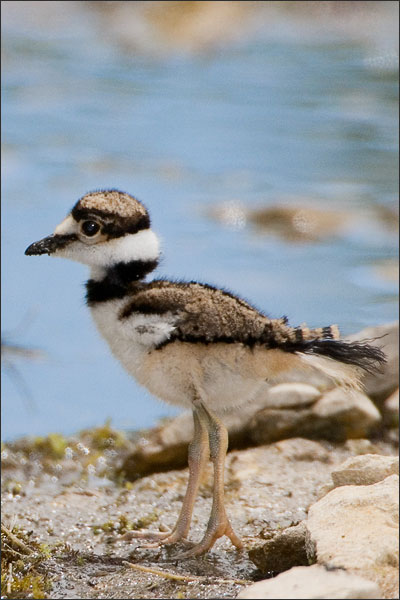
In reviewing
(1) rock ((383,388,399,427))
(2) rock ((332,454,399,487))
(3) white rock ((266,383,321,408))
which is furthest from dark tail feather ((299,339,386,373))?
(1) rock ((383,388,399,427))

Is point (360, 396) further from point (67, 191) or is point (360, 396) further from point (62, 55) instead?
point (62, 55)

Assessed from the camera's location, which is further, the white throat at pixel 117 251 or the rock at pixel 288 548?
the white throat at pixel 117 251

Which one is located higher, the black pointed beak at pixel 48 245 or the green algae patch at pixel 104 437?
the black pointed beak at pixel 48 245

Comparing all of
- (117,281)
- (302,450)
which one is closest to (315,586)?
(117,281)

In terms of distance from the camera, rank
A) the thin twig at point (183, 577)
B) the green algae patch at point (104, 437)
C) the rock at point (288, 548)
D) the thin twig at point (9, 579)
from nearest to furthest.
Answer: the thin twig at point (9, 579) < the thin twig at point (183, 577) < the rock at point (288, 548) < the green algae patch at point (104, 437)

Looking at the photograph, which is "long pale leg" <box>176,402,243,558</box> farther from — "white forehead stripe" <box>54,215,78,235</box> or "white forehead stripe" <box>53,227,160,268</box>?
"white forehead stripe" <box>54,215,78,235</box>

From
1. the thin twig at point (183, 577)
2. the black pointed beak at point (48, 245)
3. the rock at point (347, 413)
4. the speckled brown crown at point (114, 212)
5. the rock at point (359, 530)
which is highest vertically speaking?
the speckled brown crown at point (114, 212)

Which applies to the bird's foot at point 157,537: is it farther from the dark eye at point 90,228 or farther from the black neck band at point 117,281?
the dark eye at point 90,228

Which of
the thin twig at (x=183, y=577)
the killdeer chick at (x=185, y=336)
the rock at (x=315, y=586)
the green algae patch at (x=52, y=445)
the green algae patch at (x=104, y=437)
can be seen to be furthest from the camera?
the green algae patch at (x=104, y=437)

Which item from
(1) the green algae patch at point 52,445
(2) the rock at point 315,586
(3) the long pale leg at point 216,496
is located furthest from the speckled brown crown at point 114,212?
(1) the green algae patch at point 52,445
